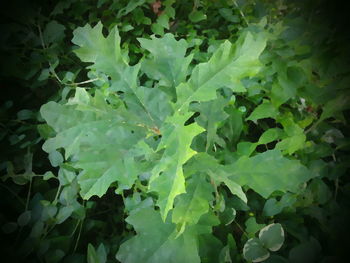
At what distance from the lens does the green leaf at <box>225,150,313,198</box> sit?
2.09 ft

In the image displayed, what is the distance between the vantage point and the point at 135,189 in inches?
32.8

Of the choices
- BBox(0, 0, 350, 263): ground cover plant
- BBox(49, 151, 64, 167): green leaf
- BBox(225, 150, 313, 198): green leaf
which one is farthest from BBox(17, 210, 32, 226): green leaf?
BBox(225, 150, 313, 198): green leaf

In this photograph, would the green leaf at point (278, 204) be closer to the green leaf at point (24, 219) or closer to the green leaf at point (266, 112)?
the green leaf at point (266, 112)

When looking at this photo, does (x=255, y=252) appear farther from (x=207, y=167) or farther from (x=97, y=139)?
(x=97, y=139)

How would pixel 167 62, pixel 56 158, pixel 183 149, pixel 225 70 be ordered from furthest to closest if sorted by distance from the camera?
pixel 56 158 → pixel 167 62 → pixel 225 70 → pixel 183 149

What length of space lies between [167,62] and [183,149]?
31cm

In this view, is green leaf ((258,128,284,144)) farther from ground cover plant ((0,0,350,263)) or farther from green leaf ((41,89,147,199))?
green leaf ((41,89,147,199))

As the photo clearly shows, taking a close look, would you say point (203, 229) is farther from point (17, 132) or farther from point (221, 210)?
point (17, 132)

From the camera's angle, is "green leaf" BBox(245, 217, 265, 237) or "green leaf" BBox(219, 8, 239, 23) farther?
"green leaf" BBox(219, 8, 239, 23)

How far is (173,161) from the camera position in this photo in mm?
565

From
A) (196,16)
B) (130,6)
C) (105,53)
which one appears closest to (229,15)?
(196,16)

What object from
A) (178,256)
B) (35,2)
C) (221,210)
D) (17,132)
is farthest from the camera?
(35,2)

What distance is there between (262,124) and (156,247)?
56 centimetres

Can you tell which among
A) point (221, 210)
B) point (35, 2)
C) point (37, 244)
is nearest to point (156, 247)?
point (221, 210)
